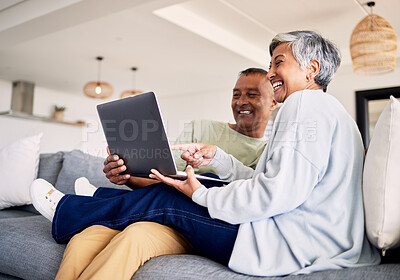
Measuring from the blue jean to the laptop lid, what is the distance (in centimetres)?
→ 11

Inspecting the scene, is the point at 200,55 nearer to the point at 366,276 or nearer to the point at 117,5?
the point at 117,5

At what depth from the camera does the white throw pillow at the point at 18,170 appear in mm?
2379

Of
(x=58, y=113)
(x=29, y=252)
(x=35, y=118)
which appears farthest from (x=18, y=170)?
(x=58, y=113)

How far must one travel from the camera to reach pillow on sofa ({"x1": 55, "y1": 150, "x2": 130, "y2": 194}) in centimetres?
231

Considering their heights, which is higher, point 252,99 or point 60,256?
point 252,99

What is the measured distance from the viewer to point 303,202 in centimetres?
119

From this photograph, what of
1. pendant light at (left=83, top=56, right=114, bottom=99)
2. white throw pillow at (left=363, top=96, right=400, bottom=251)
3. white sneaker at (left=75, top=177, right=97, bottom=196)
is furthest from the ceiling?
white throw pillow at (left=363, top=96, right=400, bottom=251)

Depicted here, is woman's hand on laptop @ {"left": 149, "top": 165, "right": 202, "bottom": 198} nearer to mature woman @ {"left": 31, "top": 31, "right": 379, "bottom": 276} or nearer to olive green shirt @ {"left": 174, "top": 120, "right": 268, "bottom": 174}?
mature woman @ {"left": 31, "top": 31, "right": 379, "bottom": 276}

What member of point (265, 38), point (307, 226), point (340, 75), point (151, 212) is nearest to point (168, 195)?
point (151, 212)

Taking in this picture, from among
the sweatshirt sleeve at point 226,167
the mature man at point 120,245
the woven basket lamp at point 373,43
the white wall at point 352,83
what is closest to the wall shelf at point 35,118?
the white wall at point 352,83

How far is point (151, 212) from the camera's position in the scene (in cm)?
137

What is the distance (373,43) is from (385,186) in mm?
3366

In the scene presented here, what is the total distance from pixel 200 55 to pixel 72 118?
5.09 metres

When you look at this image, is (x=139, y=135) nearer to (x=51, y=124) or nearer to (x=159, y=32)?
(x=159, y=32)
